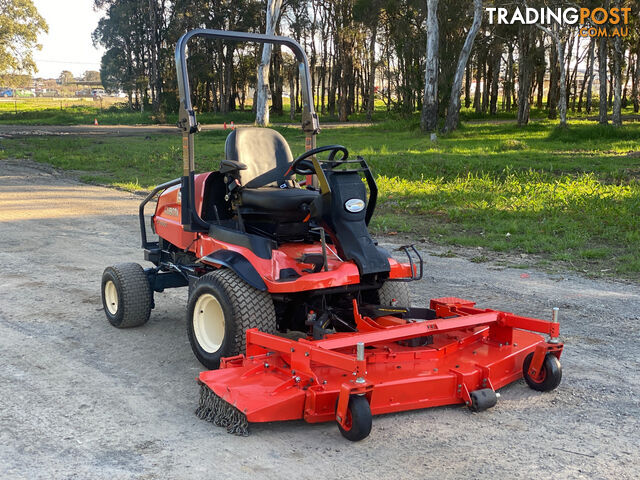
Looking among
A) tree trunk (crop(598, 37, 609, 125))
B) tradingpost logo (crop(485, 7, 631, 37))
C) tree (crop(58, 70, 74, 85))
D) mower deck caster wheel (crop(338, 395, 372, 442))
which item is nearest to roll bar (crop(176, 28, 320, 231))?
mower deck caster wheel (crop(338, 395, 372, 442))

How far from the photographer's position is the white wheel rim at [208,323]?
4840mm

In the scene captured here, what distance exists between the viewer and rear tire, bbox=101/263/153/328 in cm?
582

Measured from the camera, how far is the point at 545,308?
641cm

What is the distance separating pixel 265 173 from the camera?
5492mm

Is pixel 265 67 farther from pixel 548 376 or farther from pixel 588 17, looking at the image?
pixel 548 376

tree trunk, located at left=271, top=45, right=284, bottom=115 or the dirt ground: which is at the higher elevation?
tree trunk, located at left=271, top=45, right=284, bottom=115

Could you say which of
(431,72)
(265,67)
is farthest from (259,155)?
(265,67)

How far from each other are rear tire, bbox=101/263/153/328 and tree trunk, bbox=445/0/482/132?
20.6 m

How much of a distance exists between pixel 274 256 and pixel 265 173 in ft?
3.12

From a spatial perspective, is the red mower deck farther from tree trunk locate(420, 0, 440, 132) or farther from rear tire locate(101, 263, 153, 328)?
tree trunk locate(420, 0, 440, 132)

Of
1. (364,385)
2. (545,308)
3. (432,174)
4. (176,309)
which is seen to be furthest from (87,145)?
(364,385)

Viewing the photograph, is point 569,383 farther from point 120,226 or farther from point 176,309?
point 120,226

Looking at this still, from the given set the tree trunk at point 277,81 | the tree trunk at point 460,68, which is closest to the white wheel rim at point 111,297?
the tree trunk at point 460,68

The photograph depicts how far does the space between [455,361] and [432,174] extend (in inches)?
433
